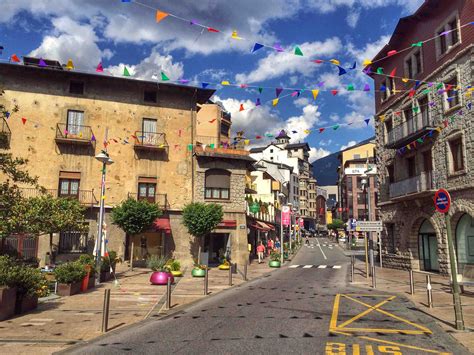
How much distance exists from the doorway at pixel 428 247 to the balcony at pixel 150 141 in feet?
56.4

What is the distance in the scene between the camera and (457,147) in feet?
65.4

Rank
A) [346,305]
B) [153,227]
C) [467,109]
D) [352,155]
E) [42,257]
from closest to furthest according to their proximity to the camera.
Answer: [346,305]
[467,109]
[42,257]
[153,227]
[352,155]

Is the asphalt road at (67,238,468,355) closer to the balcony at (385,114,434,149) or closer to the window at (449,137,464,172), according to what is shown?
the window at (449,137,464,172)

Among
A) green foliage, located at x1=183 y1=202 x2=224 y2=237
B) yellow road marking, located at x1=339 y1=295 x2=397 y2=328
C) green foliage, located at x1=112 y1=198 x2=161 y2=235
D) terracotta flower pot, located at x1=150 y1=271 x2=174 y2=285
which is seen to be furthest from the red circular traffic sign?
green foliage, located at x1=112 y1=198 x2=161 y2=235

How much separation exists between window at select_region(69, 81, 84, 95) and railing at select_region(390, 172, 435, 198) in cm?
2152

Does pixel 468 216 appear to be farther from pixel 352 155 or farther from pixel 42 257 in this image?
pixel 352 155

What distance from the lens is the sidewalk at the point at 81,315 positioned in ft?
25.0

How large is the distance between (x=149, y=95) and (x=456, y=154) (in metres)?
19.6

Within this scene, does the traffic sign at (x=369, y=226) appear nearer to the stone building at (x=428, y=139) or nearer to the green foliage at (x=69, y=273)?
the stone building at (x=428, y=139)

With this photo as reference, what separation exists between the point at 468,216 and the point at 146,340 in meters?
17.5

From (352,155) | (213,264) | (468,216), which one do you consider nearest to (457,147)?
(468,216)

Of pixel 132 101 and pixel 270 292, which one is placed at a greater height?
pixel 132 101

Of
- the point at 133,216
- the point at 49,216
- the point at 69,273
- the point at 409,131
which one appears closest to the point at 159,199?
the point at 133,216

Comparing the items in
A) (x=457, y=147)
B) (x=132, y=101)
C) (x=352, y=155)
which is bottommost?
(x=457, y=147)
